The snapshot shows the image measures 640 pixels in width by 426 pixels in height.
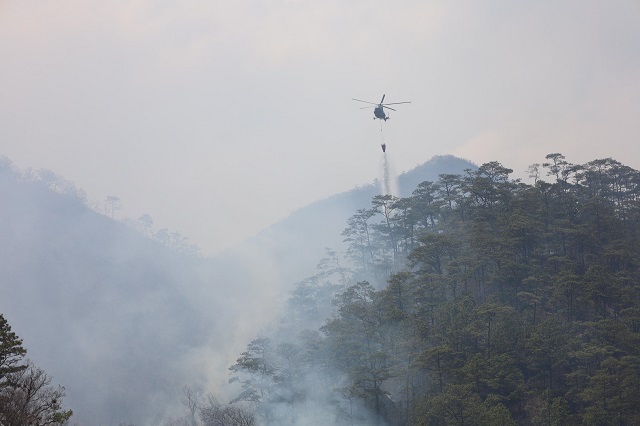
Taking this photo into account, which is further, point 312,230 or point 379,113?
point 312,230

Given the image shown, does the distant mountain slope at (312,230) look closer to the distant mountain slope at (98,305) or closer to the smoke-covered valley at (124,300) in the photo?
the smoke-covered valley at (124,300)

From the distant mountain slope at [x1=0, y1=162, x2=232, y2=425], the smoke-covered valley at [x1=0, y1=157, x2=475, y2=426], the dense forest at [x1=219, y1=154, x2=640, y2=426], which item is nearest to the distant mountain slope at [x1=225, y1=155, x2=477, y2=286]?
the smoke-covered valley at [x1=0, y1=157, x2=475, y2=426]

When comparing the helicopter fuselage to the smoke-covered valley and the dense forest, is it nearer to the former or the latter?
the dense forest

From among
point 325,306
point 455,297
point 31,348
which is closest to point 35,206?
point 31,348

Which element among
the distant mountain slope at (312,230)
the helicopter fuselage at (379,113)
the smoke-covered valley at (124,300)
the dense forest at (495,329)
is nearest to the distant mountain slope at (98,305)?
the smoke-covered valley at (124,300)

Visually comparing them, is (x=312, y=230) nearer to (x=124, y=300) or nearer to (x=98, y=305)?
(x=124, y=300)

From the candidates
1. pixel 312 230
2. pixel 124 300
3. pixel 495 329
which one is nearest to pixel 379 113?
pixel 495 329

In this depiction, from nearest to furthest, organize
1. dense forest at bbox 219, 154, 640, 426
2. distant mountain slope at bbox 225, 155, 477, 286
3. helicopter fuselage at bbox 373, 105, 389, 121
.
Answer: dense forest at bbox 219, 154, 640, 426, helicopter fuselage at bbox 373, 105, 389, 121, distant mountain slope at bbox 225, 155, 477, 286
